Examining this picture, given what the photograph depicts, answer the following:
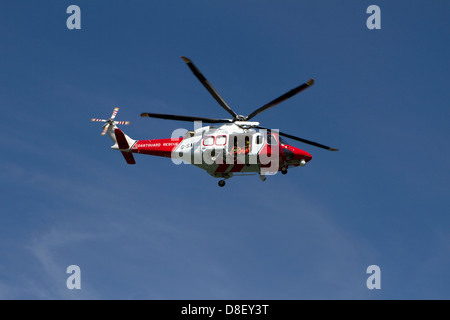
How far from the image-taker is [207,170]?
46438 mm

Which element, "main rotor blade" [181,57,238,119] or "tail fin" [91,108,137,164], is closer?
"main rotor blade" [181,57,238,119]

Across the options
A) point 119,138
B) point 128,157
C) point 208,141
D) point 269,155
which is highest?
point 119,138

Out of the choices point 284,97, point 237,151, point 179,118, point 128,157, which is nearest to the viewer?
point 284,97

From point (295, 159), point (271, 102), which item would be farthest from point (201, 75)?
point (295, 159)

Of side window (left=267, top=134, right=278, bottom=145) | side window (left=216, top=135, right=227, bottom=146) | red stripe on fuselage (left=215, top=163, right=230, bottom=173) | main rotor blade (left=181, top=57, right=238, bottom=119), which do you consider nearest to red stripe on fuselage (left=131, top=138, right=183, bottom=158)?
side window (left=216, top=135, right=227, bottom=146)

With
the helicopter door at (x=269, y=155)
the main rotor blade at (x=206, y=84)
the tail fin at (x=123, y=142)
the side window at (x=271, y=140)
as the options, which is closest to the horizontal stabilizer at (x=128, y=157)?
the tail fin at (x=123, y=142)

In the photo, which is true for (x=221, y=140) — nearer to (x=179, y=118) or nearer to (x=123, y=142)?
(x=179, y=118)

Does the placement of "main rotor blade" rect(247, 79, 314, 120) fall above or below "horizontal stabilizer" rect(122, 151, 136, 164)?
above

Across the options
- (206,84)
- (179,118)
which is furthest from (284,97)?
(179,118)

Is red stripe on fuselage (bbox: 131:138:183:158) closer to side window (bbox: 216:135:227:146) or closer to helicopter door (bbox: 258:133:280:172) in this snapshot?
side window (bbox: 216:135:227:146)

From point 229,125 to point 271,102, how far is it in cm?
592
